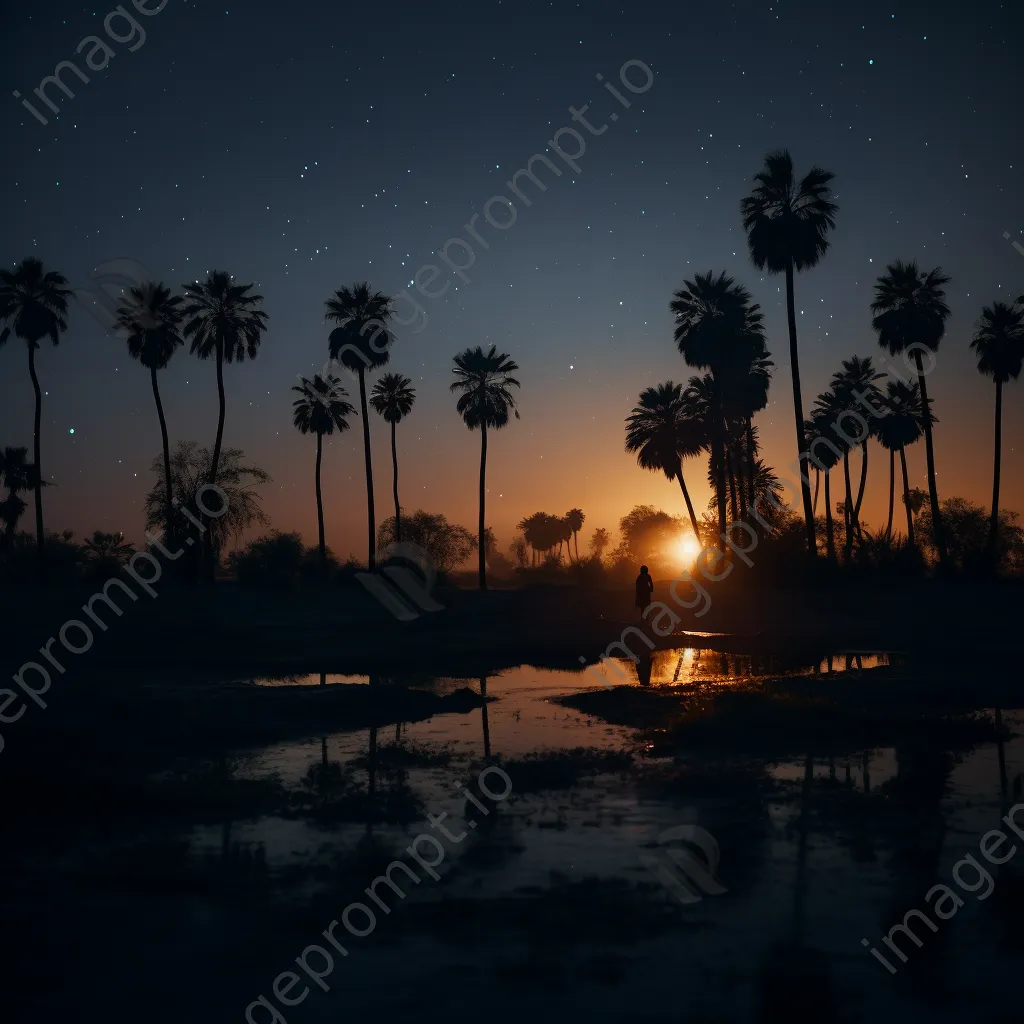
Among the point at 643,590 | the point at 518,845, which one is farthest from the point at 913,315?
the point at 518,845

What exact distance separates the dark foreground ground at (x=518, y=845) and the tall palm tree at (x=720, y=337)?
32436 mm

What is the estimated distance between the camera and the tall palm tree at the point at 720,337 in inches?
2063

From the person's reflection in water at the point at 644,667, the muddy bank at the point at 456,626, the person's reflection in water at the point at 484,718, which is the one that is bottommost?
the person's reflection in water at the point at 484,718

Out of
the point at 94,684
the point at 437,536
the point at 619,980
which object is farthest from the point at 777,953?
the point at 437,536

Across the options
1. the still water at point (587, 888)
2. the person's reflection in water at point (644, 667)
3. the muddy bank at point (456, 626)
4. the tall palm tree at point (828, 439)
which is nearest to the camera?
the still water at point (587, 888)

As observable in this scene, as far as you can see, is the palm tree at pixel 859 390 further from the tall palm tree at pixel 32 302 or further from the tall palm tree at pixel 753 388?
the tall palm tree at pixel 32 302

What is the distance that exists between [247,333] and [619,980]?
50.2 meters

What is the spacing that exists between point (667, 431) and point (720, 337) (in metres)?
15.1

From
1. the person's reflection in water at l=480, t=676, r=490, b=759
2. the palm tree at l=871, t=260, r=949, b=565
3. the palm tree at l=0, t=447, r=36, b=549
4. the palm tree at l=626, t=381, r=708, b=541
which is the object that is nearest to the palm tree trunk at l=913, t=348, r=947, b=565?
the palm tree at l=871, t=260, r=949, b=565

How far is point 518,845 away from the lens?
956 centimetres

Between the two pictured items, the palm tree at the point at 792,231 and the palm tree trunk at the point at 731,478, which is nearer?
the palm tree at the point at 792,231

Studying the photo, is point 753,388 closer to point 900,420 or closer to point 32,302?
point 900,420

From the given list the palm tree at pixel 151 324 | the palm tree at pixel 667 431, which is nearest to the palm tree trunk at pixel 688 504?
the palm tree at pixel 667 431

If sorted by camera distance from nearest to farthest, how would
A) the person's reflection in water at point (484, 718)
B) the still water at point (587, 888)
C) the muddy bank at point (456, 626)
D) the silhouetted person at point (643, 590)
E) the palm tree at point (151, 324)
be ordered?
1. the still water at point (587, 888)
2. the person's reflection in water at point (484, 718)
3. the muddy bank at point (456, 626)
4. the silhouetted person at point (643, 590)
5. the palm tree at point (151, 324)
